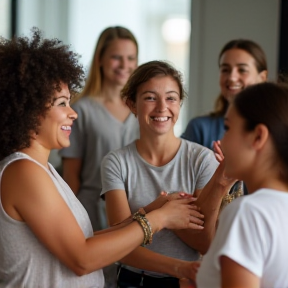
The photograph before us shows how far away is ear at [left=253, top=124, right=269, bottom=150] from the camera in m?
1.49

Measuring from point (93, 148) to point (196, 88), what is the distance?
4.24ft

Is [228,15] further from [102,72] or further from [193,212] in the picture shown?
[193,212]

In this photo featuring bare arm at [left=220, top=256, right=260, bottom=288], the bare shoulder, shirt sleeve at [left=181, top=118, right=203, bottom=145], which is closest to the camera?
bare arm at [left=220, top=256, right=260, bottom=288]

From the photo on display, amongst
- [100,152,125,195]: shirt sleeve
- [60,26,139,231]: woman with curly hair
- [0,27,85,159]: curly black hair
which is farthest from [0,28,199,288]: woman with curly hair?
[60,26,139,231]: woman with curly hair

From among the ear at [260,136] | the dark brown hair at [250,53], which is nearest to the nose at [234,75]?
the dark brown hair at [250,53]

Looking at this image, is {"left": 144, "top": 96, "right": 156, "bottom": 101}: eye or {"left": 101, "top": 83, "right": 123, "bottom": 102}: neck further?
{"left": 101, "top": 83, "right": 123, "bottom": 102}: neck

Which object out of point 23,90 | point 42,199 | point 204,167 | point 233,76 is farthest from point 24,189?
point 233,76

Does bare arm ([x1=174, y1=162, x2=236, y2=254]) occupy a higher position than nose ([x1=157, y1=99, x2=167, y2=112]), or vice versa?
nose ([x1=157, y1=99, x2=167, y2=112])

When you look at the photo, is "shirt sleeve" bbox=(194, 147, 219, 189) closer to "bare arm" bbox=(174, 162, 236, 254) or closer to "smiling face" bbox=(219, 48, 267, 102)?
"bare arm" bbox=(174, 162, 236, 254)

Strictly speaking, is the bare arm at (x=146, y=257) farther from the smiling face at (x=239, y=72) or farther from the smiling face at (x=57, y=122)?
the smiling face at (x=239, y=72)

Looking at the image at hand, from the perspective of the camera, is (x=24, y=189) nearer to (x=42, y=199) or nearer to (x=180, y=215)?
(x=42, y=199)

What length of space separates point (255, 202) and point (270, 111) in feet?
0.74

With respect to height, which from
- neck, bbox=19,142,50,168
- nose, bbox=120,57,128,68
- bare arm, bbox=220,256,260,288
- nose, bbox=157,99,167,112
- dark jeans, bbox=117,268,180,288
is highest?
nose, bbox=120,57,128,68

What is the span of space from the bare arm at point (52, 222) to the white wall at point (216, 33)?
2394 mm
